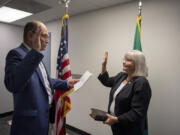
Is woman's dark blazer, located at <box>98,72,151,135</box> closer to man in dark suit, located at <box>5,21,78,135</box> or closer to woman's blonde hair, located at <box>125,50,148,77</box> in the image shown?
woman's blonde hair, located at <box>125,50,148,77</box>

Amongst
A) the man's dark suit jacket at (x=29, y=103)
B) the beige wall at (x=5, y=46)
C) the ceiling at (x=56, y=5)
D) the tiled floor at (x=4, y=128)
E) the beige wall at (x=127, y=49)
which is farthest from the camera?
the beige wall at (x=5, y=46)

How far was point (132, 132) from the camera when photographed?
1.41 meters

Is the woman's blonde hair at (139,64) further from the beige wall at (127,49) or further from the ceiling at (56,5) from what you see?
the ceiling at (56,5)

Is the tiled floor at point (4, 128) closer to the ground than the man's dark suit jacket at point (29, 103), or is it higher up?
closer to the ground

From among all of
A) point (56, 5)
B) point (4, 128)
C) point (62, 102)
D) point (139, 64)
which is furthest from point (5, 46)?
point (139, 64)

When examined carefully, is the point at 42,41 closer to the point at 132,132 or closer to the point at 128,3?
the point at 132,132

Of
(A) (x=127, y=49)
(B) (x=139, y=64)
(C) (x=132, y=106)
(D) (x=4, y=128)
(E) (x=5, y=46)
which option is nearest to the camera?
(C) (x=132, y=106)

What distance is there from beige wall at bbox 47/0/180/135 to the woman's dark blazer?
80cm

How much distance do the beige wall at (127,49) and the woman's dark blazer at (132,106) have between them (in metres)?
0.80

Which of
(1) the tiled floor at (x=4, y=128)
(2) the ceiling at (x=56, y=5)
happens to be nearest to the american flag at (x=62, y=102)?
(2) the ceiling at (x=56, y=5)

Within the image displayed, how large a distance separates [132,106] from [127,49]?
1292 mm

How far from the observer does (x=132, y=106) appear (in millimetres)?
1330

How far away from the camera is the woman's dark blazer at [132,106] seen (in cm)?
131

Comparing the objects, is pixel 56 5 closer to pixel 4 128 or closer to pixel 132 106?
pixel 132 106
